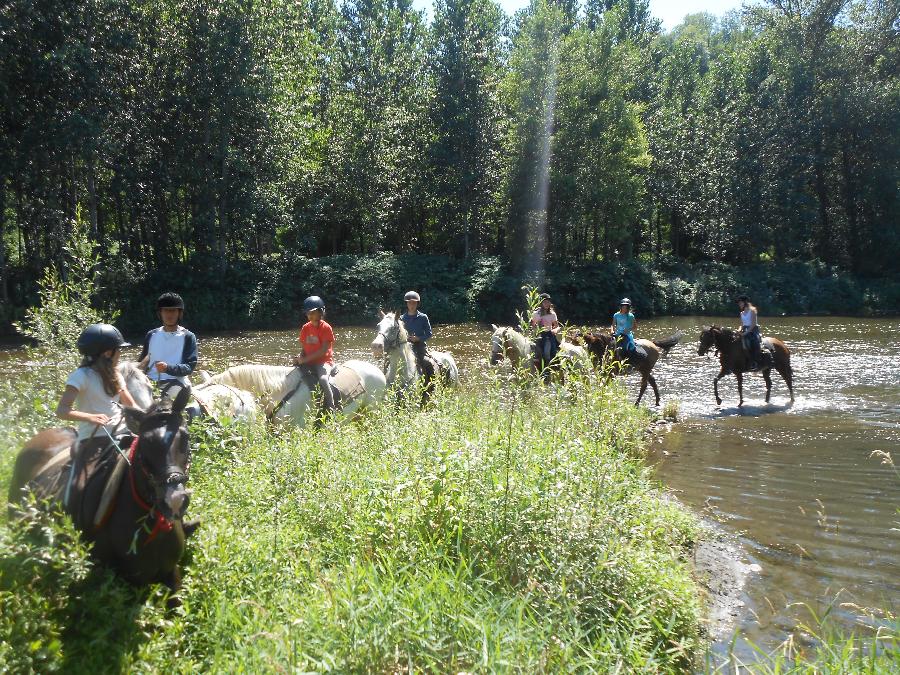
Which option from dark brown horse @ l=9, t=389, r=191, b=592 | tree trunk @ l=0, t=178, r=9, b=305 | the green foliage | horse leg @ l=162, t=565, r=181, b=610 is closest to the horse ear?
dark brown horse @ l=9, t=389, r=191, b=592

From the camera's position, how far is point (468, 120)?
33469 millimetres

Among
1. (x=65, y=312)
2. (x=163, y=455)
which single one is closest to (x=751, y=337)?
(x=65, y=312)

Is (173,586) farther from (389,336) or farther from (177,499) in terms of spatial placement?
(389,336)

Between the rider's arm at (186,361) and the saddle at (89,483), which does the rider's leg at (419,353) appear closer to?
the rider's arm at (186,361)

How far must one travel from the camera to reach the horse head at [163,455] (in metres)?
3.50

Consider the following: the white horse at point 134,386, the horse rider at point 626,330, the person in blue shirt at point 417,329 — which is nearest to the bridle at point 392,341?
Answer: the person in blue shirt at point 417,329

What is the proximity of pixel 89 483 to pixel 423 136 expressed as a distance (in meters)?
33.1

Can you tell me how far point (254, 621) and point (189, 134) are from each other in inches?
1068

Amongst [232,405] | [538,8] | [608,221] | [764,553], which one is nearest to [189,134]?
[538,8]

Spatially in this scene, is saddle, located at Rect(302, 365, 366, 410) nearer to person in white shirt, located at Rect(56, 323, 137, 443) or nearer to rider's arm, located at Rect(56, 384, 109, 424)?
person in white shirt, located at Rect(56, 323, 137, 443)

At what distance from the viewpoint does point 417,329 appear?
10594 millimetres

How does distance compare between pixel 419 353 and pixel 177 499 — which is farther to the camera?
pixel 419 353

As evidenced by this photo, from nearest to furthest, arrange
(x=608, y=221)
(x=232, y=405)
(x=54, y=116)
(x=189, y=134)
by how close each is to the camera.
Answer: (x=232, y=405) < (x=54, y=116) < (x=189, y=134) < (x=608, y=221)

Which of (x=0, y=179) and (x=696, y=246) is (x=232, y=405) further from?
(x=696, y=246)
